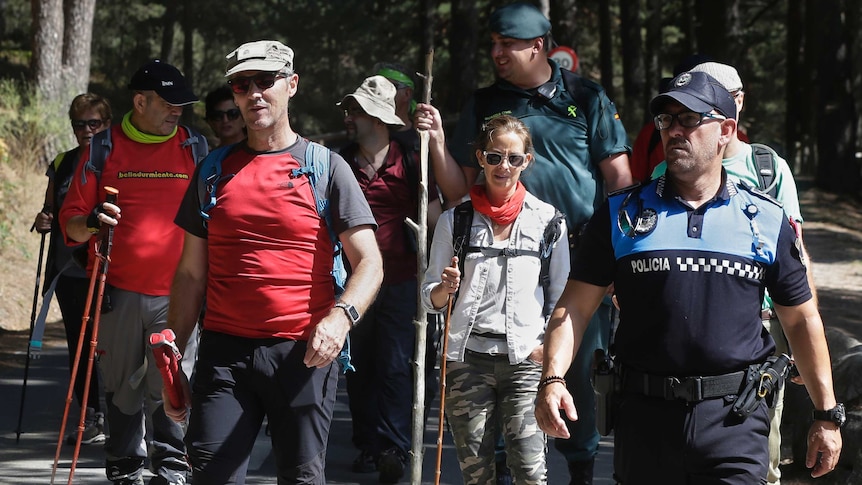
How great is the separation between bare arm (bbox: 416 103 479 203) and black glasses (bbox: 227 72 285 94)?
135 cm

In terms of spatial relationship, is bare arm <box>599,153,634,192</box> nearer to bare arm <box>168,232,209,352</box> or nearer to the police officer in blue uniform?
the police officer in blue uniform

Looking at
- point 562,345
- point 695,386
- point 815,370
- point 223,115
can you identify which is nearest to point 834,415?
point 815,370

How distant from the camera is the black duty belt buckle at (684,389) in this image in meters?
3.90

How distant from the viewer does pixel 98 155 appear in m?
6.27

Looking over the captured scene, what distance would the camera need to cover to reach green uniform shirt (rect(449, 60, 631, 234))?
20.0 ft

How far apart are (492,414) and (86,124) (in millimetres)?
3793

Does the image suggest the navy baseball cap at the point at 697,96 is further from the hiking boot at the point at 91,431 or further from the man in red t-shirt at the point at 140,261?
the hiking boot at the point at 91,431

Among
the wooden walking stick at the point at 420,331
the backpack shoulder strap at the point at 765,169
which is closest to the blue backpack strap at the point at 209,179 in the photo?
the wooden walking stick at the point at 420,331

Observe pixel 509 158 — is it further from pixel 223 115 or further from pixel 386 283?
pixel 223 115

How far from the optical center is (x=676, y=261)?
3918 millimetres

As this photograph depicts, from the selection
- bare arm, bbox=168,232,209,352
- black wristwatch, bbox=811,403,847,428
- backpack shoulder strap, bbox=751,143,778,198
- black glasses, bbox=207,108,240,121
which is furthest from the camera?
black glasses, bbox=207,108,240,121

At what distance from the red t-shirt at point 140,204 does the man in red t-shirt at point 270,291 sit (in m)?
1.55

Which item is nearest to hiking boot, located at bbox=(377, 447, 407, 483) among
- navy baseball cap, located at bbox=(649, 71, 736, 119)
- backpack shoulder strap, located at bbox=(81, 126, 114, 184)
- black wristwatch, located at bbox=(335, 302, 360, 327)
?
backpack shoulder strap, located at bbox=(81, 126, 114, 184)

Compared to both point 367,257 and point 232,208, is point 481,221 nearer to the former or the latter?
point 367,257
